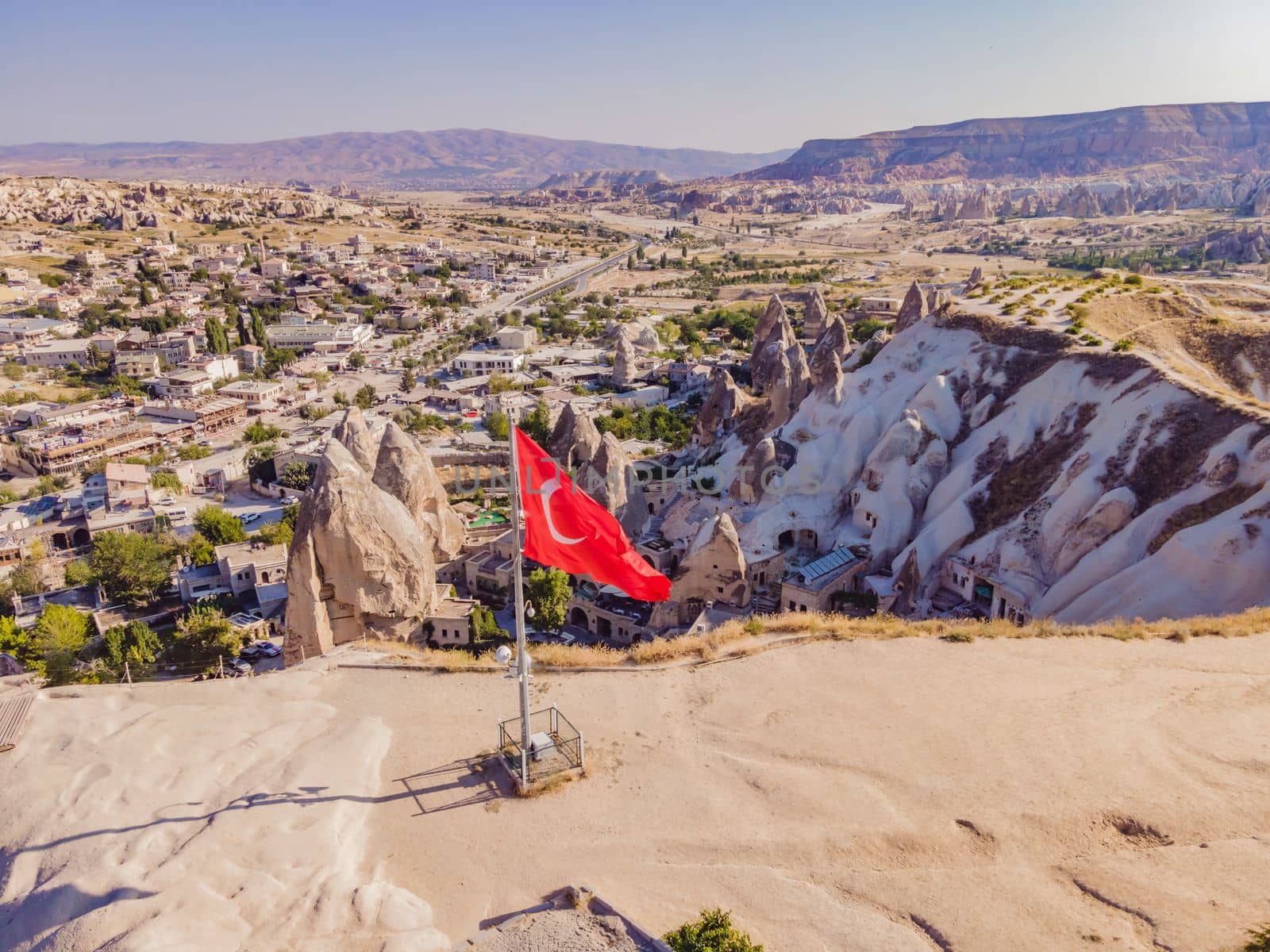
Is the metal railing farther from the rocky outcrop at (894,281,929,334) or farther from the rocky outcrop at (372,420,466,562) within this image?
the rocky outcrop at (894,281,929,334)

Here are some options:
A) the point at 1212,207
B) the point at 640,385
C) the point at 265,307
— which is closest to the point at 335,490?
the point at 640,385

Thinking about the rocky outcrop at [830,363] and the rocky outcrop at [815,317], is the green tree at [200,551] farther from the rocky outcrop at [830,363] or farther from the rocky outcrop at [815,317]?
the rocky outcrop at [815,317]

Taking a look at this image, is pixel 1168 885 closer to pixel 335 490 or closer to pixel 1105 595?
pixel 1105 595

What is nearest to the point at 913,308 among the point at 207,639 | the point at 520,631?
the point at 207,639

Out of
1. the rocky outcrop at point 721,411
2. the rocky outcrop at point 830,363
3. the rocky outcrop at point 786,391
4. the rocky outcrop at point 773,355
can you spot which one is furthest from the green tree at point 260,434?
the rocky outcrop at point 830,363

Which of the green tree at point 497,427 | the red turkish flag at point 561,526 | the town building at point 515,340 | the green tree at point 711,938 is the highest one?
the red turkish flag at point 561,526

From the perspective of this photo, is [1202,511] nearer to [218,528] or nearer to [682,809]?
[682,809]
